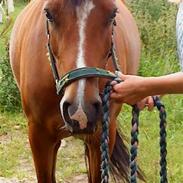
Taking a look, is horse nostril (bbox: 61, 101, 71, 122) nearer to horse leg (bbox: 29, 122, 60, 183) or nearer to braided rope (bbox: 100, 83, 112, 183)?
braided rope (bbox: 100, 83, 112, 183)

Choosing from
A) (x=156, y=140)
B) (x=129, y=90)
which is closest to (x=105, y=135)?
(x=129, y=90)

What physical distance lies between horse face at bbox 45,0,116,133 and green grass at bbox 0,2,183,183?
5.17ft

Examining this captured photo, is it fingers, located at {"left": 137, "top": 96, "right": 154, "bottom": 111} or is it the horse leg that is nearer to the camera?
fingers, located at {"left": 137, "top": 96, "right": 154, "bottom": 111}

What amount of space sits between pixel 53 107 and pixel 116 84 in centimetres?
95

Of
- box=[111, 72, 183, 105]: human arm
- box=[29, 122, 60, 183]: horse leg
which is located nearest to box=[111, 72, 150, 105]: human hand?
box=[111, 72, 183, 105]: human arm

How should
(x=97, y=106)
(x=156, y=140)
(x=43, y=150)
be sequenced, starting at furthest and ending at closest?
(x=156, y=140) < (x=43, y=150) < (x=97, y=106)

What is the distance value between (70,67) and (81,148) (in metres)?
2.25

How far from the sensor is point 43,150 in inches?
121

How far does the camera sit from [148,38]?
6.02 metres

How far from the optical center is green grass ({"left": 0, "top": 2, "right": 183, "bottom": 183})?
3848 mm

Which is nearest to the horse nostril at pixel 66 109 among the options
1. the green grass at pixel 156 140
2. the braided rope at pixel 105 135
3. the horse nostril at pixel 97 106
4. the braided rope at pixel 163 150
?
the horse nostril at pixel 97 106

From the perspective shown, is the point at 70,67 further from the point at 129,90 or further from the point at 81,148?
the point at 81,148

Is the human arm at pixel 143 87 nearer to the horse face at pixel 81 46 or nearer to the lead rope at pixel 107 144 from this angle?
the lead rope at pixel 107 144

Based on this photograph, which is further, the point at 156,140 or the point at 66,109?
the point at 156,140
